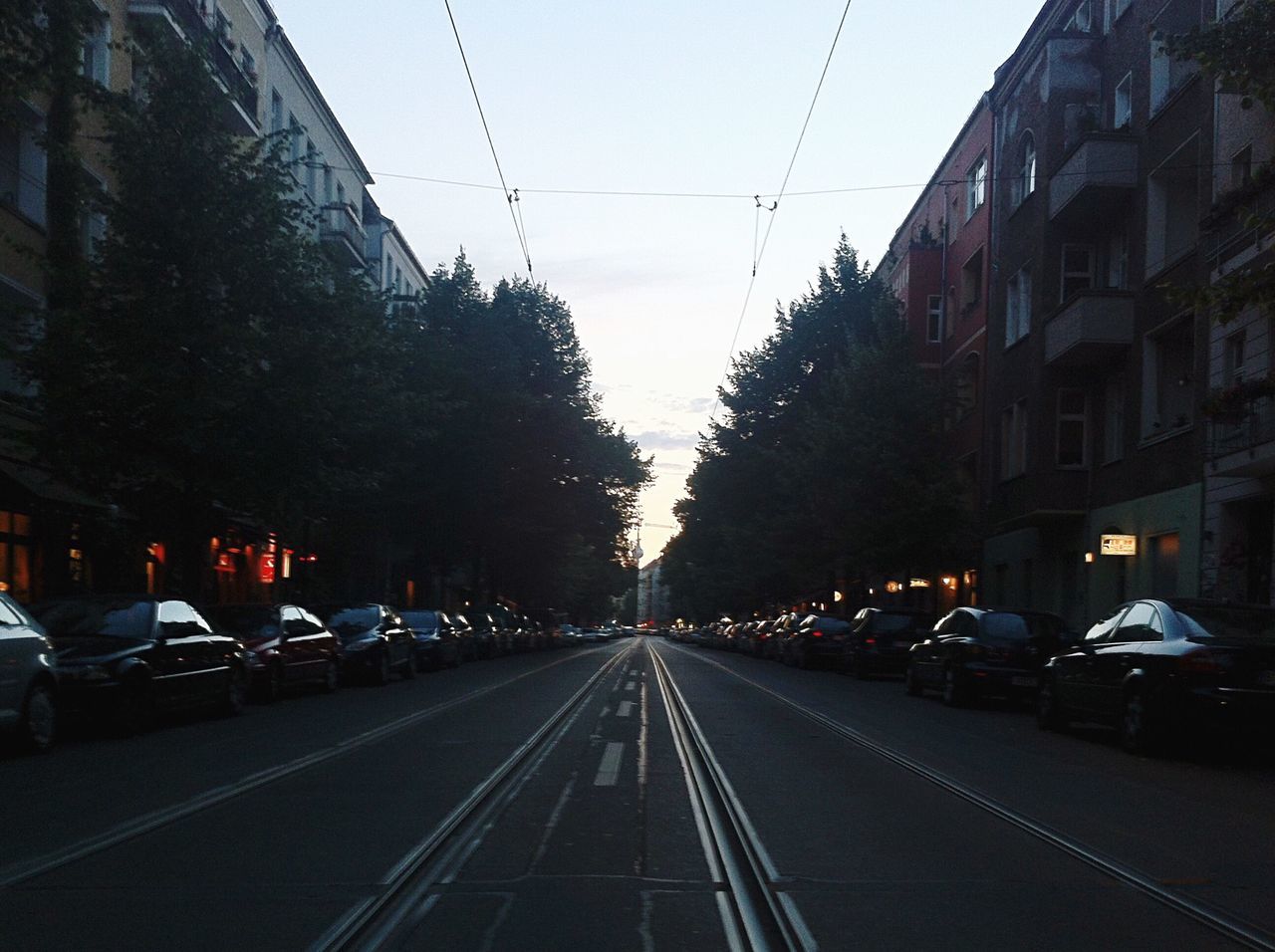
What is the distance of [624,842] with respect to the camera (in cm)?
785

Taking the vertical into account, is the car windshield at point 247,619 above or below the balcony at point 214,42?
below

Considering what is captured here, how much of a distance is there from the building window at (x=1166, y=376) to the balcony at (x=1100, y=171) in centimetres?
325

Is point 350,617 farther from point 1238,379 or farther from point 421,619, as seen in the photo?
point 1238,379

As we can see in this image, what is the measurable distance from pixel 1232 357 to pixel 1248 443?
Result: 226 cm

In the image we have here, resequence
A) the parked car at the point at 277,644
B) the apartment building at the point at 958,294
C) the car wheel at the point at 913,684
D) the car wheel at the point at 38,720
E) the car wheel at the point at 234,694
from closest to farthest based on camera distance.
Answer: the car wheel at the point at 38,720 → the car wheel at the point at 234,694 → the parked car at the point at 277,644 → the car wheel at the point at 913,684 → the apartment building at the point at 958,294

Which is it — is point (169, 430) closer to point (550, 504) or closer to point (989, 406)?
point (989, 406)

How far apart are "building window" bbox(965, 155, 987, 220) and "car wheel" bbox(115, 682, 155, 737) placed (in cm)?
3045

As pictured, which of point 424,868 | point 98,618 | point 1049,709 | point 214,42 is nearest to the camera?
point 424,868

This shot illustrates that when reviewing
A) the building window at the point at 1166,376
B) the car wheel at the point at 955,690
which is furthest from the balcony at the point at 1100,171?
the car wheel at the point at 955,690

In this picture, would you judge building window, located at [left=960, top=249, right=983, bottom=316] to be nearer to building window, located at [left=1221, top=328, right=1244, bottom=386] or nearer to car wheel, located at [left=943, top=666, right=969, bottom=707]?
building window, located at [left=1221, top=328, right=1244, bottom=386]

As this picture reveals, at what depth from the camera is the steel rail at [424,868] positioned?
5656mm

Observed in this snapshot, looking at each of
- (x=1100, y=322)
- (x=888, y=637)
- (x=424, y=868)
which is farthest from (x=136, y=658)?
(x=1100, y=322)

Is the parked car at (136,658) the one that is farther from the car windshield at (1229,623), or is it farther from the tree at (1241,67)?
the tree at (1241,67)

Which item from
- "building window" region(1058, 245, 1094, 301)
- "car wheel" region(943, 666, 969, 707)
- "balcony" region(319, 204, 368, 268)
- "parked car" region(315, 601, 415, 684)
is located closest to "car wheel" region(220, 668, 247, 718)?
"parked car" region(315, 601, 415, 684)
